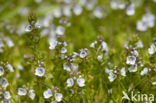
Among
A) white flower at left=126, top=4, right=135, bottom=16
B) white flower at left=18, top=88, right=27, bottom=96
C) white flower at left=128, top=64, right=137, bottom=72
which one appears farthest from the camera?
white flower at left=126, top=4, right=135, bottom=16

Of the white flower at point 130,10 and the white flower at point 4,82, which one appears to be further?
the white flower at point 130,10

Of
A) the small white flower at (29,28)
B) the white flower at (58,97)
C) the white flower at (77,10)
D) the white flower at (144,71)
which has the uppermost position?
the white flower at (77,10)

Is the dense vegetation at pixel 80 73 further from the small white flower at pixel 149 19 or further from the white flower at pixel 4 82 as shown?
the small white flower at pixel 149 19

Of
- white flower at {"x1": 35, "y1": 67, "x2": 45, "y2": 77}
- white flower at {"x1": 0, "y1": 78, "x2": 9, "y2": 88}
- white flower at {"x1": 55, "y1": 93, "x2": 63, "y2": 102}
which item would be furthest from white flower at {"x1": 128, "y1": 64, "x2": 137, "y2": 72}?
white flower at {"x1": 0, "y1": 78, "x2": 9, "y2": 88}

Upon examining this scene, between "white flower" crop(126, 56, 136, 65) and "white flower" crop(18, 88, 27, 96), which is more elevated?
"white flower" crop(126, 56, 136, 65)

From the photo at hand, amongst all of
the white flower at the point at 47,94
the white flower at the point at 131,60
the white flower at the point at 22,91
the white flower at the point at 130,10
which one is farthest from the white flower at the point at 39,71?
the white flower at the point at 130,10

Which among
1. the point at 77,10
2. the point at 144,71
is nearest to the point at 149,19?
the point at 77,10

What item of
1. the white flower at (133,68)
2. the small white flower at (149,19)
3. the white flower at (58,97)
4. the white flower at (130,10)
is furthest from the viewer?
the small white flower at (149,19)

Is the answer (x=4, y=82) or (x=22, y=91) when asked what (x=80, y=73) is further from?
(x=4, y=82)

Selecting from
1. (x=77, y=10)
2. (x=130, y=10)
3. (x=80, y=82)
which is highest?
(x=77, y=10)

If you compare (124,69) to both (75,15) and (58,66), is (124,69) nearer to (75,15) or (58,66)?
(58,66)

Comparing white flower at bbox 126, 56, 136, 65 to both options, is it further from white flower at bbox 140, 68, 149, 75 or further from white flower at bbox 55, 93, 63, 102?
white flower at bbox 55, 93, 63, 102

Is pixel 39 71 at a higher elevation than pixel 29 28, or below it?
below
